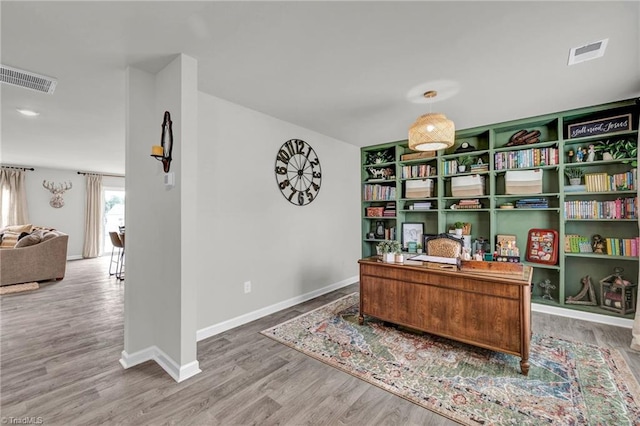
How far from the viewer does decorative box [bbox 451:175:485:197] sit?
379 centimetres

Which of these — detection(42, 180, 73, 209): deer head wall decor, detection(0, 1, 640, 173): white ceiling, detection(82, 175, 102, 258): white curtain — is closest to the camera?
detection(0, 1, 640, 173): white ceiling

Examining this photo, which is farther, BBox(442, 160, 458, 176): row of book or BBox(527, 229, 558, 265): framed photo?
BBox(442, 160, 458, 176): row of book

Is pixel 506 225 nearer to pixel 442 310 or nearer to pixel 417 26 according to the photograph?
pixel 442 310

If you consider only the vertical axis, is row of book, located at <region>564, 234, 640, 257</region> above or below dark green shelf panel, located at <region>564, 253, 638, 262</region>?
above

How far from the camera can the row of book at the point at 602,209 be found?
2924 mm

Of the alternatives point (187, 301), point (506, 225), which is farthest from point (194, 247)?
point (506, 225)

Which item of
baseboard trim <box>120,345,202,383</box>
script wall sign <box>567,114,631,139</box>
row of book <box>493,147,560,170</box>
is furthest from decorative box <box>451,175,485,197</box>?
baseboard trim <box>120,345,202,383</box>

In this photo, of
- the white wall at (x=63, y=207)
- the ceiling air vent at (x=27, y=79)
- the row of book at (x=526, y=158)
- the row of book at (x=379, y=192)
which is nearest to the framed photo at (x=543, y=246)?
the row of book at (x=526, y=158)

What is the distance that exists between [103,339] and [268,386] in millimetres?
1864

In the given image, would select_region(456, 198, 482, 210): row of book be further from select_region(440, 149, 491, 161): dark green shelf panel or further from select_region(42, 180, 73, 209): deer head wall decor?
select_region(42, 180, 73, 209): deer head wall decor

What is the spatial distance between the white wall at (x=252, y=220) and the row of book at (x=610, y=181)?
10.0 ft

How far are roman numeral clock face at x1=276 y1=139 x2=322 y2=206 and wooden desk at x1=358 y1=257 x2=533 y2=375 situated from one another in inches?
52.0

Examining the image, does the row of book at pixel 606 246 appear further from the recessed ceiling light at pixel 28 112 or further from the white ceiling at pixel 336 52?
the recessed ceiling light at pixel 28 112

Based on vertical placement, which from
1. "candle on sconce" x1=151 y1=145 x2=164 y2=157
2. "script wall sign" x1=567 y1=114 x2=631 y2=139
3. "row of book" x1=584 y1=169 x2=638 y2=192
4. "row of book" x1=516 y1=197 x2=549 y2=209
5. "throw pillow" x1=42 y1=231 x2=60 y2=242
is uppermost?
"script wall sign" x1=567 y1=114 x2=631 y2=139
